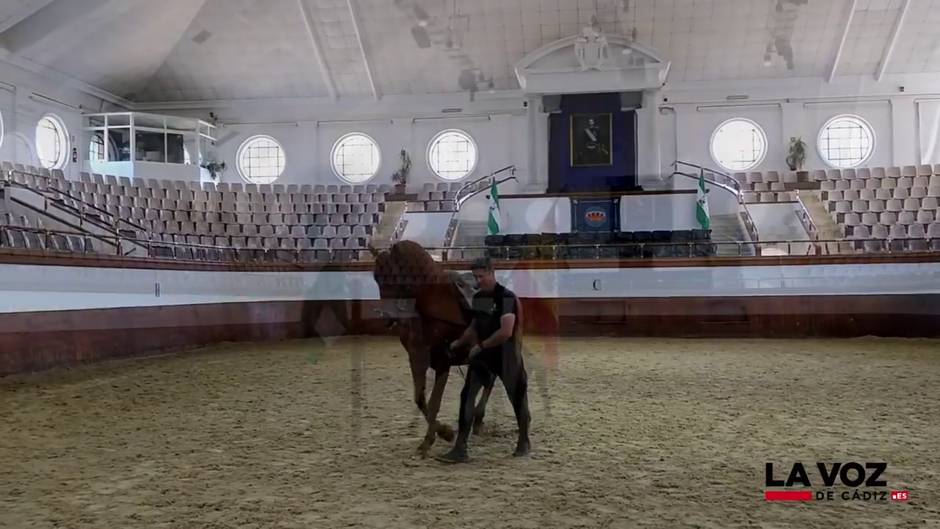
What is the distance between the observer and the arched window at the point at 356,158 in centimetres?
1562

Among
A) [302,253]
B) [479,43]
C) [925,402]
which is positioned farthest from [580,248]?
[479,43]

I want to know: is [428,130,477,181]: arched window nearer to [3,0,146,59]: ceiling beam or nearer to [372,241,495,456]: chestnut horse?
[3,0,146,59]: ceiling beam

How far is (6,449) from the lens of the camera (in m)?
4.56

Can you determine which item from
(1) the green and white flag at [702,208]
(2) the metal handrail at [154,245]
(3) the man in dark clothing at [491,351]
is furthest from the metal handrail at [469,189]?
→ (3) the man in dark clothing at [491,351]

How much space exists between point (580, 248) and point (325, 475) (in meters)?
6.79

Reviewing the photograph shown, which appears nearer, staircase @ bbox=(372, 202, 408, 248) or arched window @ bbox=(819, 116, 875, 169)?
staircase @ bbox=(372, 202, 408, 248)

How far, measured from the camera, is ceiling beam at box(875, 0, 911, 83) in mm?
16031

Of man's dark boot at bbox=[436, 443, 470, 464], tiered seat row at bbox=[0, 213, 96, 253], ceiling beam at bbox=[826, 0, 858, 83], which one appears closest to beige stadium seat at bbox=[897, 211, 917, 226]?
ceiling beam at bbox=[826, 0, 858, 83]

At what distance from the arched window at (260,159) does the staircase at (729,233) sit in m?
8.62

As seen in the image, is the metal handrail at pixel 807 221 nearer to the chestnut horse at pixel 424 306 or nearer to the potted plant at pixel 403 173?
the potted plant at pixel 403 173

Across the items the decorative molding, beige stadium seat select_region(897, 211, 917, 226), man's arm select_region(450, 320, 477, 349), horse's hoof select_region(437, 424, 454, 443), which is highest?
the decorative molding

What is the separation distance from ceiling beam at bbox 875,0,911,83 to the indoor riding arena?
0.27 ft

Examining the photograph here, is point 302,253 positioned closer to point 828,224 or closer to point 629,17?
point 828,224

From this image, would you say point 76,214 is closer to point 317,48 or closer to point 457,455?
point 317,48
